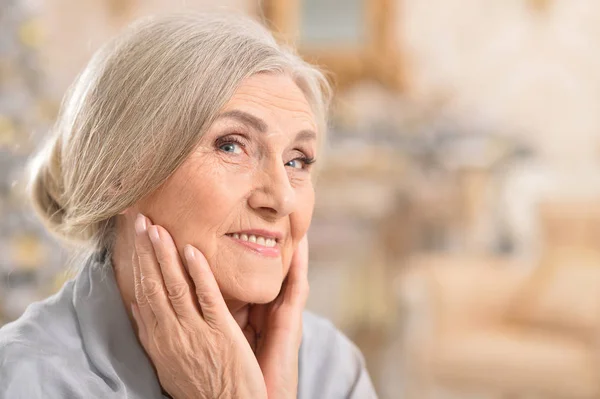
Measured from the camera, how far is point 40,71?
3.62 meters

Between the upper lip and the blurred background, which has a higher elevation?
the blurred background

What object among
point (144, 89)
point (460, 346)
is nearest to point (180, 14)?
point (144, 89)

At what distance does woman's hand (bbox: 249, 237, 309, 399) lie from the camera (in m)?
1.09

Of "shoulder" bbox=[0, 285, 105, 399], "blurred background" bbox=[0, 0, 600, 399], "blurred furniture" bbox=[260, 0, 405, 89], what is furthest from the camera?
"blurred furniture" bbox=[260, 0, 405, 89]

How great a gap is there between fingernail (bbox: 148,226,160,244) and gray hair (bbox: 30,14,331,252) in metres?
0.06

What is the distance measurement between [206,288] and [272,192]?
170 mm

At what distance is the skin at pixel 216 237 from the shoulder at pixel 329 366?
117 millimetres

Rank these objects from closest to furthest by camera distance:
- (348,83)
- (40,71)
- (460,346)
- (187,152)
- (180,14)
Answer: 1. (187,152)
2. (180,14)
3. (460,346)
4. (40,71)
5. (348,83)

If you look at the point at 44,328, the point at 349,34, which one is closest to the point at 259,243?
the point at 44,328

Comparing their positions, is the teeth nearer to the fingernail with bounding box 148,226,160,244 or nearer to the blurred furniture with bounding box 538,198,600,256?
the fingernail with bounding box 148,226,160,244

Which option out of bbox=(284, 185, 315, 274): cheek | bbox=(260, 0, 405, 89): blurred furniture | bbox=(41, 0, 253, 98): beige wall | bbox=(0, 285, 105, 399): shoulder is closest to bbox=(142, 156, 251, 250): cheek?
bbox=(284, 185, 315, 274): cheek

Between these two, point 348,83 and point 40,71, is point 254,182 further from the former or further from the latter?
point 348,83

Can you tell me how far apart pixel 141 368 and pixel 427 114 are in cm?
392

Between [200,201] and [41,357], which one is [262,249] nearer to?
[200,201]
